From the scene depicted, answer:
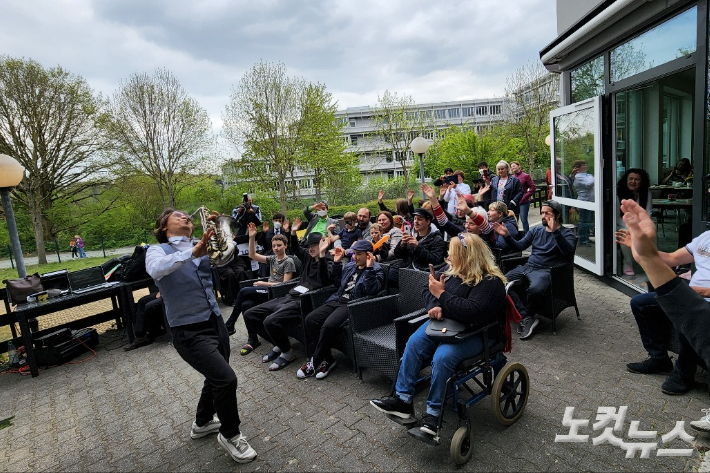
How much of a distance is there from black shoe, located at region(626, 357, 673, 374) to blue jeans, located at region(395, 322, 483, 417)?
69.8 inches

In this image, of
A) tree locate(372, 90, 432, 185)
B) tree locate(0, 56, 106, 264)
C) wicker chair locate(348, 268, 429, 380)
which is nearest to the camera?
wicker chair locate(348, 268, 429, 380)

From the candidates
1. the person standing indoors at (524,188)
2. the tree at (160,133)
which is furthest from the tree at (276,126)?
the person standing indoors at (524,188)

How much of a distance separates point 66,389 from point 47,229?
21613 mm

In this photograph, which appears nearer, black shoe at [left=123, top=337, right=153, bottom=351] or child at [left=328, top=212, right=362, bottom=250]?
black shoe at [left=123, top=337, right=153, bottom=351]

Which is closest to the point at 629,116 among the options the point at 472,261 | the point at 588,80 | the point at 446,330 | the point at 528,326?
the point at 588,80

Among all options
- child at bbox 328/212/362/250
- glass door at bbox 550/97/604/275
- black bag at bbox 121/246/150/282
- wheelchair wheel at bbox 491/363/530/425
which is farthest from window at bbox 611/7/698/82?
black bag at bbox 121/246/150/282

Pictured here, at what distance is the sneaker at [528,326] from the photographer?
4.57 m

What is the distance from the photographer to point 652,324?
3.53 metres

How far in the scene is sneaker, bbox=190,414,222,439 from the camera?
10.7 ft

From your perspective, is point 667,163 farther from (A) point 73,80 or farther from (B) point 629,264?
(A) point 73,80

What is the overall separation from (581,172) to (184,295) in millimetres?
6499

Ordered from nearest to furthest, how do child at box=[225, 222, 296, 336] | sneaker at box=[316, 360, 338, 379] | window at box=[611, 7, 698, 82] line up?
sneaker at box=[316, 360, 338, 379]
window at box=[611, 7, 698, 82]
child at box=[225, 222, 296, 336]

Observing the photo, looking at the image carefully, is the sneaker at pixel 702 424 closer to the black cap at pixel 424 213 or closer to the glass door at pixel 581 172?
the black cap at pixel 424 213

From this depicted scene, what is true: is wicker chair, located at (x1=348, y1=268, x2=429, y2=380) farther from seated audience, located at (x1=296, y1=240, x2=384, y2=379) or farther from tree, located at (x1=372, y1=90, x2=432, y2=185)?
tree, located at (x1=372, y1=90, x2=432, y2=185)
